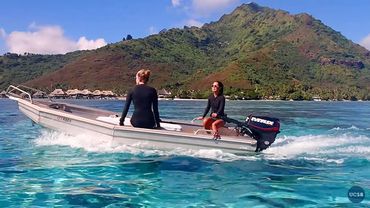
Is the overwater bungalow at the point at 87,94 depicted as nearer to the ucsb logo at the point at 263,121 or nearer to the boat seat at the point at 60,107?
the boat seat at the point at 60,107

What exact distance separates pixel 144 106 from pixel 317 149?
6.16 metres

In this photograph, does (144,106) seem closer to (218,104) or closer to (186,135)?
(186,135)

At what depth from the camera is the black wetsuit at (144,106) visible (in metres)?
12.0

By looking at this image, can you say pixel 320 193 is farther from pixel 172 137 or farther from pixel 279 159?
pixel 172 137

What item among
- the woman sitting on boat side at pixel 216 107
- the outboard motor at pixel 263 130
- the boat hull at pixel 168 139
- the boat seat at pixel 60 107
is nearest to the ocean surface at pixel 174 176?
the boat hull at pixel 168 139

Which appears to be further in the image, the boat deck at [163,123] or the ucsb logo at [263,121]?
the boat deck at [163,123]

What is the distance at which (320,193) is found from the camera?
27.7 ft

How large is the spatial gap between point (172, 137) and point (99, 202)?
512cm

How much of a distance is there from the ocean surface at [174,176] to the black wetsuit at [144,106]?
82cm

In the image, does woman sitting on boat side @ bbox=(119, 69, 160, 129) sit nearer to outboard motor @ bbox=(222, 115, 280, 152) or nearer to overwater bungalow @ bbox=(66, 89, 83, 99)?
outboard motor @ bbox=(222, 115, 280, 152)

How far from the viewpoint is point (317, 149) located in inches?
568

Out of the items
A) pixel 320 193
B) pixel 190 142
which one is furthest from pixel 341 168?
pixel 190 142

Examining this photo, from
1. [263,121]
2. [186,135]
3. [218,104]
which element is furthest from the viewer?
[218,104]

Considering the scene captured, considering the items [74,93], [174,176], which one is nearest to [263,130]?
[174,176]
